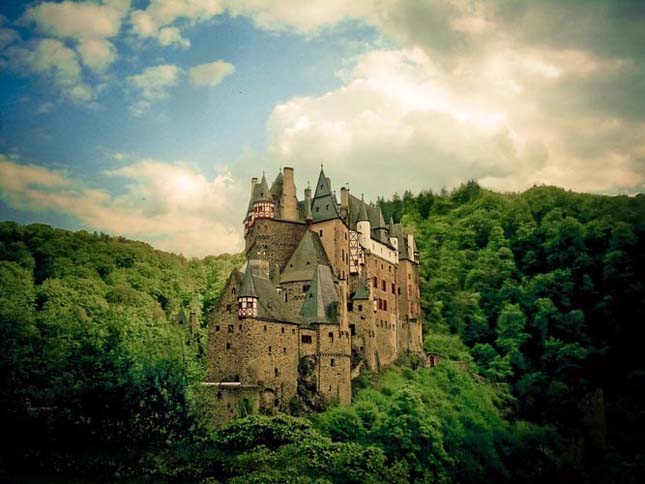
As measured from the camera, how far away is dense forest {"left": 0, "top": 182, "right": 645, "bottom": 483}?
30.7 meters

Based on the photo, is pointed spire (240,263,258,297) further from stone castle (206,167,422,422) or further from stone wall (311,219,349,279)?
stone wall (311,219,349,279)

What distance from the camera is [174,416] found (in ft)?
105

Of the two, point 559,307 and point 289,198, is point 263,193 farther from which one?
point 559,307

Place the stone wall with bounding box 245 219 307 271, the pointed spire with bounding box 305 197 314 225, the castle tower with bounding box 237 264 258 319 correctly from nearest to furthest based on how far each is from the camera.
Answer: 1. the castle tower with bounding box 237 264 258 319
2. the stone wall with bounding box 245 219 307 271
3. the pointed spire with bounding box 305 197 314 225

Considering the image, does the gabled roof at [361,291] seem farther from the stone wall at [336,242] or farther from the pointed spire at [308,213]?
the pointed spire at [308,213]

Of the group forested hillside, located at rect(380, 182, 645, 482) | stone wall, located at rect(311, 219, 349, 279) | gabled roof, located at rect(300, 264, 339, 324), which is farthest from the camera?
forested hillside, located at rect(380, 182, 645, 482)

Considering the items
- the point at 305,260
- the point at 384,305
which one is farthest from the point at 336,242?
the point at 384,305

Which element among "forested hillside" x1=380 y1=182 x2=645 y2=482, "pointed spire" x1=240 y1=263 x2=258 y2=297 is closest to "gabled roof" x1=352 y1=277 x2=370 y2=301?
"pointed spire" x1=240 y1=263 x2=258 y2=297

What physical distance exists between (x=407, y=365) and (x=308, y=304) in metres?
12.3

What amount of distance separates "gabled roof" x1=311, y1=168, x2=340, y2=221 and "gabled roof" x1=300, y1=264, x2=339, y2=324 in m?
6.22

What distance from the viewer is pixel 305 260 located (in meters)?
47.2

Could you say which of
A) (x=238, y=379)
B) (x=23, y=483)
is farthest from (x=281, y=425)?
(x=23, y=483)

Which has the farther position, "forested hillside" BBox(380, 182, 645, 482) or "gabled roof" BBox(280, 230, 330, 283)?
"forested hillside" BBox(380, 182, 645, 482)

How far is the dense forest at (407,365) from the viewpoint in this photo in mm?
30703
